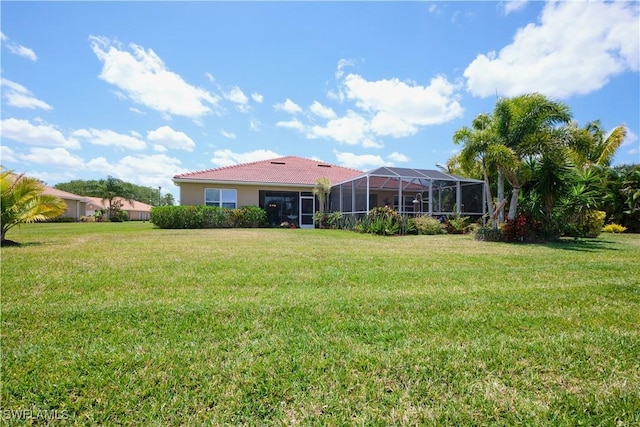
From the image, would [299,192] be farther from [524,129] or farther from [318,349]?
[318,349]

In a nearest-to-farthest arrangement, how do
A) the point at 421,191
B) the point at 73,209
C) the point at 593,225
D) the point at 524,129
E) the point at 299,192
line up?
the point at 524,129
the point at 593,225
the point at 421,191
the point at 299,192
the point at 73,209

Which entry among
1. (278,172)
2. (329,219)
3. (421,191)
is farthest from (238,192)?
(421,191)

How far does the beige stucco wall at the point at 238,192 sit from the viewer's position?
67.4 feet

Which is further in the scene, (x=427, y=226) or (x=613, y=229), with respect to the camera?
(x=613, y=229)

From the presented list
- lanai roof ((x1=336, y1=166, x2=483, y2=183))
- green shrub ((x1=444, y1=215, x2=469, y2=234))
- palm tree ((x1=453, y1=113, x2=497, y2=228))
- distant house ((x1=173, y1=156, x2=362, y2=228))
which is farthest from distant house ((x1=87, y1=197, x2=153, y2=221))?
palm tree ((x1=453, y1=113, x2=497, y2=228))

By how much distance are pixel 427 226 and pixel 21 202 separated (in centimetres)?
1546

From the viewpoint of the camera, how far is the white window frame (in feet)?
68.9

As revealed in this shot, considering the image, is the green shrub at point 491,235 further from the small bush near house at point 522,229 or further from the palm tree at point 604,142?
the palm tree at point 604,142

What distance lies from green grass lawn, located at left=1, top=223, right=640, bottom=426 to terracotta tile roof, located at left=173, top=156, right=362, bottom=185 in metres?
16.4

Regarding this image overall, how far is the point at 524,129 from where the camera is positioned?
1187cm

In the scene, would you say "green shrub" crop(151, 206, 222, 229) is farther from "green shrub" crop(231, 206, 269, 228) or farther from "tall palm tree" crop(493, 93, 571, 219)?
"tall palm tree" crop(493, 93, 571, 219)

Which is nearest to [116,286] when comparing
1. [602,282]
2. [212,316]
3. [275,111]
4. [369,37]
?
[212,316]

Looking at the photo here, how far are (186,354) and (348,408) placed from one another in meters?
1.38

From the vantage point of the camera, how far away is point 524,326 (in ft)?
10.4
